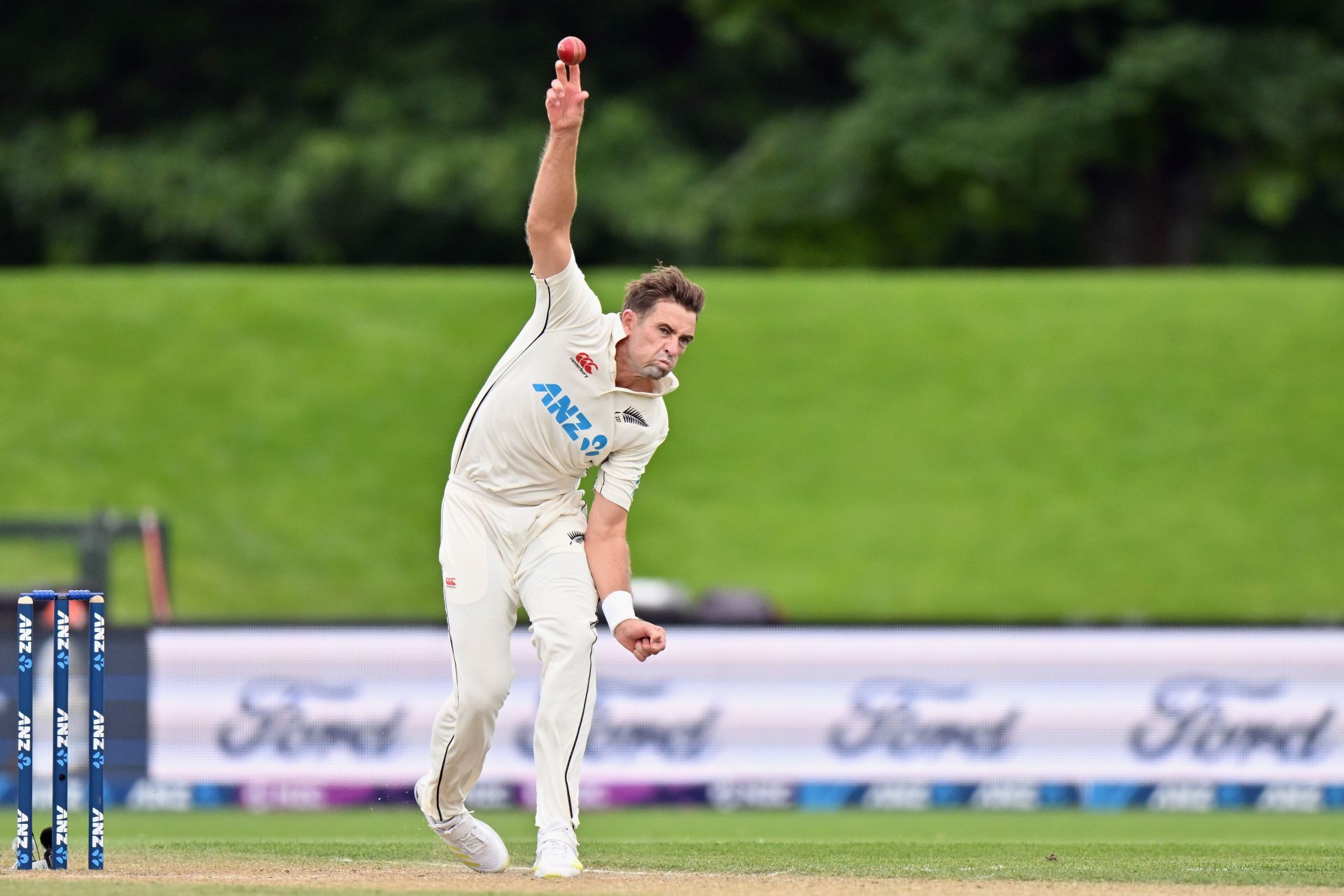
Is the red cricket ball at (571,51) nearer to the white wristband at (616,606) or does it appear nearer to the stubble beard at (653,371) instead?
the stubble beard at (653,371)

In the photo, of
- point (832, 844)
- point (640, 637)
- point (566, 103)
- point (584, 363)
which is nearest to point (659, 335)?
point (584, 363)

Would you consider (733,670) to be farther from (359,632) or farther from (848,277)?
(848,277)

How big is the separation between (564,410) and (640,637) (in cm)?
77

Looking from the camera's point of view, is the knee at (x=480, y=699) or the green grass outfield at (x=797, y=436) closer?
the knee at (x=480, y=699)

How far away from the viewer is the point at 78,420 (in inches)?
833

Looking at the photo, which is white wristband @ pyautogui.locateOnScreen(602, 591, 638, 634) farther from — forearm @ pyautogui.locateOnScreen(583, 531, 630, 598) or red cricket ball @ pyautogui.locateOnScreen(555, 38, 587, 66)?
red cricket ball @ pyautogui.locateOnScreen(555, 38, 587, 66)

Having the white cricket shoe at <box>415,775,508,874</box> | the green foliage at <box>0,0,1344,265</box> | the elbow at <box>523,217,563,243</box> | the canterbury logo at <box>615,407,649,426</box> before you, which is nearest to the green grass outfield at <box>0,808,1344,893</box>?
the white cricket shoe at <box>415,775,508,874</box>

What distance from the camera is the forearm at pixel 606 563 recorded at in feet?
21.4

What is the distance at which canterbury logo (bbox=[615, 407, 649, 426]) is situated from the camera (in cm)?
653

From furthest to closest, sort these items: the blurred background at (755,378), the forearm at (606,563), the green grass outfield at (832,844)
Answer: the blurred background at (755,378), the green grass outfield at (832,844), the forearm at (606,563)

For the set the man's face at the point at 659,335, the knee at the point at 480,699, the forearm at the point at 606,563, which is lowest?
the knee at the point at 480,699

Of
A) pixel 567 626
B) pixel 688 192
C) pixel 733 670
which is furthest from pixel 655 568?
pixel 567 626

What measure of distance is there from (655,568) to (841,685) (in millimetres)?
8109

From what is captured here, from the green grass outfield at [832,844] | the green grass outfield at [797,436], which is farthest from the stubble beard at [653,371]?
the green grass outfield at [797,436]
